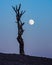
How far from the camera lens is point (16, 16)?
31141 millimetres

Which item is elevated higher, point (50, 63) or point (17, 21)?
point (17, 21)

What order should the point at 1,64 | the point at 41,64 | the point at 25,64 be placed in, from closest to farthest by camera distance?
the point at 1,64 < the point at 25,64 < the point at 41,64

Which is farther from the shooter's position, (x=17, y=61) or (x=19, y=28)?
(x=19, y=28)

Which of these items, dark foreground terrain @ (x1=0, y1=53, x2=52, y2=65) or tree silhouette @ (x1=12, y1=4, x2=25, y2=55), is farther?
tree silhouette @ (x1=12, y1=4, x2=25, y2=55)

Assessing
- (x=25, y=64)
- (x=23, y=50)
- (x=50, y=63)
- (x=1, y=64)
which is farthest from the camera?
(x=23, y=50)

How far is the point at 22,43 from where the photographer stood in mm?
30750

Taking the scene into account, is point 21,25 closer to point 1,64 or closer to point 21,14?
point 21,14

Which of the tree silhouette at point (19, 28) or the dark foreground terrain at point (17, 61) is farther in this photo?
the tree silhouette at point (19, 28)

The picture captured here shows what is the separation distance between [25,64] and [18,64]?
0.77m

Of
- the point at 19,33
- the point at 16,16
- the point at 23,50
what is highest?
the point at 16,16

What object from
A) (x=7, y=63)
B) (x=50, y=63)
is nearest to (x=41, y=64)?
(x=50, y=63)

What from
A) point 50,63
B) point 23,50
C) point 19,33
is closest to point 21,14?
point 19,33

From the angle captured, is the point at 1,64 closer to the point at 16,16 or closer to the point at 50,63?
the point at 50,63

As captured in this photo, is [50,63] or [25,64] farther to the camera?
[50,63]
